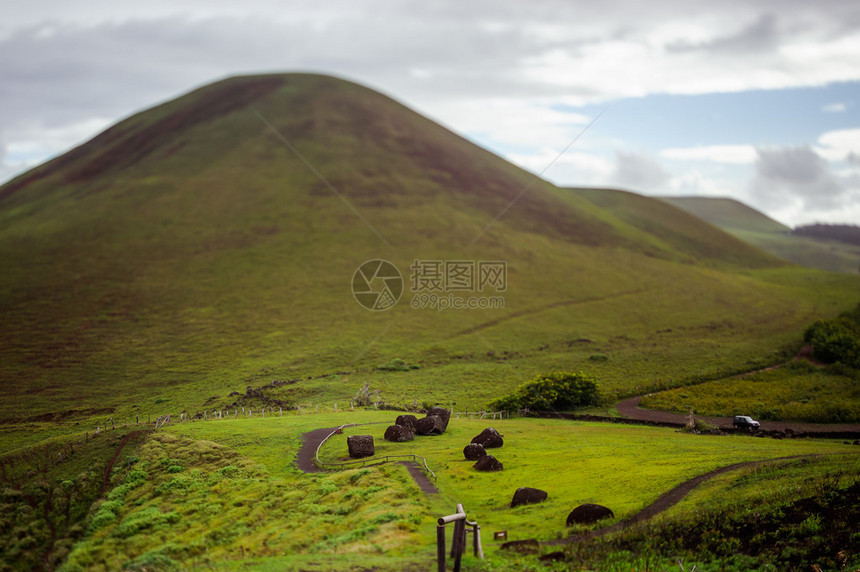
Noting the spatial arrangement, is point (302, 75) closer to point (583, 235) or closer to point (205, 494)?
point (583, 235)

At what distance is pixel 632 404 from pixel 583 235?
82178 mm

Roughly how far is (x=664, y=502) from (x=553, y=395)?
96.9 ft

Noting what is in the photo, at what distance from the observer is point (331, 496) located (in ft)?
87.2

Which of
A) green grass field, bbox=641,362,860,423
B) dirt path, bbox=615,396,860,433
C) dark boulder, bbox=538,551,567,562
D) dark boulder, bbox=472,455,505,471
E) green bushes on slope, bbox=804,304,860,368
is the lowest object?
dirt path, bbox=615,396,860,433

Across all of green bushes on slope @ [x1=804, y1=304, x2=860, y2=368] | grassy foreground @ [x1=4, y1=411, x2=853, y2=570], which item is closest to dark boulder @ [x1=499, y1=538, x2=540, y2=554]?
grassy foreground @ [x1=4, y1=411, x2=853, y2=570]

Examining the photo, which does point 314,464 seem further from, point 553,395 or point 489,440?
point 553,395

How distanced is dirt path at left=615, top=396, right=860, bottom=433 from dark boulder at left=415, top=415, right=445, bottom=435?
19.5 m

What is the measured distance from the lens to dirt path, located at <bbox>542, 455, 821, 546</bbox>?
20.9 m

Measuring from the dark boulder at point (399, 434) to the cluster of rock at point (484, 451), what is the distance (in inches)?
178

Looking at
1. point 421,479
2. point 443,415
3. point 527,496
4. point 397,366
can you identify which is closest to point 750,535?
point 527,496

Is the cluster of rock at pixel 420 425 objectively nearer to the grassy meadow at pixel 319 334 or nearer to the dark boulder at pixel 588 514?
the grassy meadow at pixel 319 334

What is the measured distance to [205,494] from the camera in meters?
28.5

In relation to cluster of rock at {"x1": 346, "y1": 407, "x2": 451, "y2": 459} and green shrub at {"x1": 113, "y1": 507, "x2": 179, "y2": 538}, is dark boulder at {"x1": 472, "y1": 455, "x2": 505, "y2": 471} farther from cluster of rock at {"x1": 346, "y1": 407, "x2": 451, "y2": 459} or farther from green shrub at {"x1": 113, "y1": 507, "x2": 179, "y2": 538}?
green shrub at {"x1": 113, "y1": 507, "x2": 179, "y2": 538}

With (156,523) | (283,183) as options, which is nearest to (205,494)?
(156,523)
